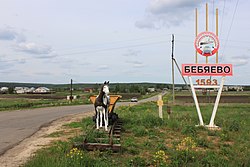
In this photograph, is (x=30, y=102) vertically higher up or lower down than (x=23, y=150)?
higher up

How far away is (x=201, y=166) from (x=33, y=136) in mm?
7677

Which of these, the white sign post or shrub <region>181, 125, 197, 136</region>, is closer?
shrub <region>181, 125, 197, 136</region>

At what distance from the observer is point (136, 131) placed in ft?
38.1

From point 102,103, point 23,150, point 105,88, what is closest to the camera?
point 23,150

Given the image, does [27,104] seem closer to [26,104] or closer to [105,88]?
[26,104]

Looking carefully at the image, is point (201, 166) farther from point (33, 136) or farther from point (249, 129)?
point (33, 136)

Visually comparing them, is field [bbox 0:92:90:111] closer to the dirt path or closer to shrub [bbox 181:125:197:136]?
the dirt path

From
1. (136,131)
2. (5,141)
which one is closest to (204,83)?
(136,131)

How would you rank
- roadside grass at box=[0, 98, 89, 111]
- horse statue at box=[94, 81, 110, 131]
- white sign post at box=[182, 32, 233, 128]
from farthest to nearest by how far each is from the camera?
roadside grass at box=[0, 98, 89, 111]
white sign post at box=[182, 32, 233, 128]
horse statue at box=[94, 81, 110, 131]

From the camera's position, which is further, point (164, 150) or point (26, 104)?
point (26, 104)

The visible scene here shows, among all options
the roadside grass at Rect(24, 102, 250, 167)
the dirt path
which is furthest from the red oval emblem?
the dirt path

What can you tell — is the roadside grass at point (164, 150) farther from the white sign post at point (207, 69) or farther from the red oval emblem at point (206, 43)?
the red oval emblem at point (206, 43)

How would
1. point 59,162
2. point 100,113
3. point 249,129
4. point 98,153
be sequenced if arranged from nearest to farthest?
point 59,162
point 98,153
point 100,113
point 249,129

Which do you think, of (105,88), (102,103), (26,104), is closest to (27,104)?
(26,104)
